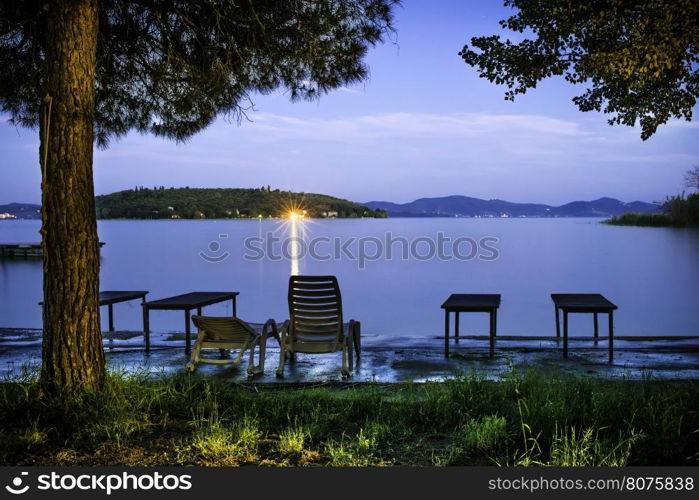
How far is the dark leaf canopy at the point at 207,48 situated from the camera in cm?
629

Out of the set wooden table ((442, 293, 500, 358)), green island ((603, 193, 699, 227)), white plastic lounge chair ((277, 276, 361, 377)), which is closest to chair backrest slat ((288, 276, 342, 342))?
white plastic lounge chair ((277, 276, 361, 377))

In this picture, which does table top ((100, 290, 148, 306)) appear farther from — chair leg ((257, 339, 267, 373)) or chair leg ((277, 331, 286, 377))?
chair leg ((277, 331, 286, 377))

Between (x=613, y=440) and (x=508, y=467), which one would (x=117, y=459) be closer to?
(x=508, y=467)

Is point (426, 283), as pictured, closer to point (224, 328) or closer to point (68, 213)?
point (224, 328)

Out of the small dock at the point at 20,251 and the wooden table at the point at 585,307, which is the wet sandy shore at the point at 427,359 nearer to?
the wooden table at the point at 585,307

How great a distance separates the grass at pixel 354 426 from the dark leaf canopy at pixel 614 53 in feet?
8.06

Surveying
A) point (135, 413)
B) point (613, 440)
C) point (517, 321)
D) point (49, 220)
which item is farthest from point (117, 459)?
point (517, 321)

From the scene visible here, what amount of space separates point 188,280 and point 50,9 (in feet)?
74.8

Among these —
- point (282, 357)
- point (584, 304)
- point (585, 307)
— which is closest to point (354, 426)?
point (282, 357)

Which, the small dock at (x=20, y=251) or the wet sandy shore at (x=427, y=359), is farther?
the small dock at (x=20, y=251)

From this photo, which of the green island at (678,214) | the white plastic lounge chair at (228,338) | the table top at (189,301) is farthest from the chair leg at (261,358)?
the green island at (678,214)

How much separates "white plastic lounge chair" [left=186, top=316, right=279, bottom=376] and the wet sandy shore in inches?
4.5

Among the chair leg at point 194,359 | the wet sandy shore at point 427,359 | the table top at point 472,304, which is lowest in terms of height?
the wet sandy shore at point 427,359

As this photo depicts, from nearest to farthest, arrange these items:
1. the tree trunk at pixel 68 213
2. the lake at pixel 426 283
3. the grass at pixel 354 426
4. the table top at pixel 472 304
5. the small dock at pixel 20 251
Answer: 1. the grass at pixel 354 426
2. the tree trunk at pixel 68 213
3. the table top at pixel 472 304
4. the lake at pixel 426 283
5. the small dock at pixel 20 251
